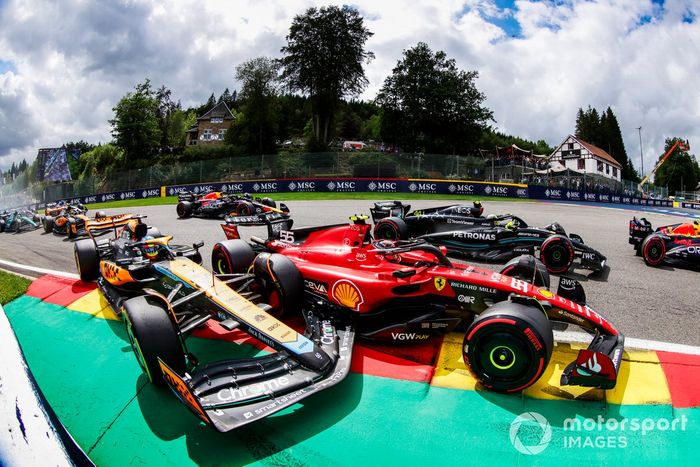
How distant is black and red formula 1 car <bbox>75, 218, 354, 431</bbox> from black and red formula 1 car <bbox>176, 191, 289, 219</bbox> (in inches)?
323

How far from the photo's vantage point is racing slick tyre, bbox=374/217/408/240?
32.2 ft

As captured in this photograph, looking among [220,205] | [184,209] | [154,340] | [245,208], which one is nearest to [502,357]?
[154,340]

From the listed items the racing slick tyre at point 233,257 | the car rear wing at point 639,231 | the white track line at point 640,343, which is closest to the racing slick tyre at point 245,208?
the racing slick tyre at point 233,257

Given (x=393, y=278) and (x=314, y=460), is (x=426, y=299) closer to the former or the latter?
(x=393, y=278)

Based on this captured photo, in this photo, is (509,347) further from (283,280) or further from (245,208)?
(245,208)

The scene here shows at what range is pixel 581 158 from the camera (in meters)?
68.6

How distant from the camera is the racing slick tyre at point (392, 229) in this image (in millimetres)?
9819

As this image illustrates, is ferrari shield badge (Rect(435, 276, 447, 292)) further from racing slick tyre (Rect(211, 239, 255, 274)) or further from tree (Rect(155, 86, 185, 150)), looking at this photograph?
tree (Rect(155, 86, 185, 150))

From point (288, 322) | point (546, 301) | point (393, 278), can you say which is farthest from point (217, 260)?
point (546, 301)

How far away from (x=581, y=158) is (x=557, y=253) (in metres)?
69.5

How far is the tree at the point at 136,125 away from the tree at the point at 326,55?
1899 centimetres

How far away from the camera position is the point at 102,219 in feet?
41.6

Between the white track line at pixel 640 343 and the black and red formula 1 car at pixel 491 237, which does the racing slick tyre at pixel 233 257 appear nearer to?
the black and red formula 1 car at pixel 491 237

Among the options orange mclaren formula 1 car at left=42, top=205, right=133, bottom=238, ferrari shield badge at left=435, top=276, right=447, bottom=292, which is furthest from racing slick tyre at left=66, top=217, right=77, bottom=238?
ferrari shield badge at left=435, top=276, right=447, bottom=292
